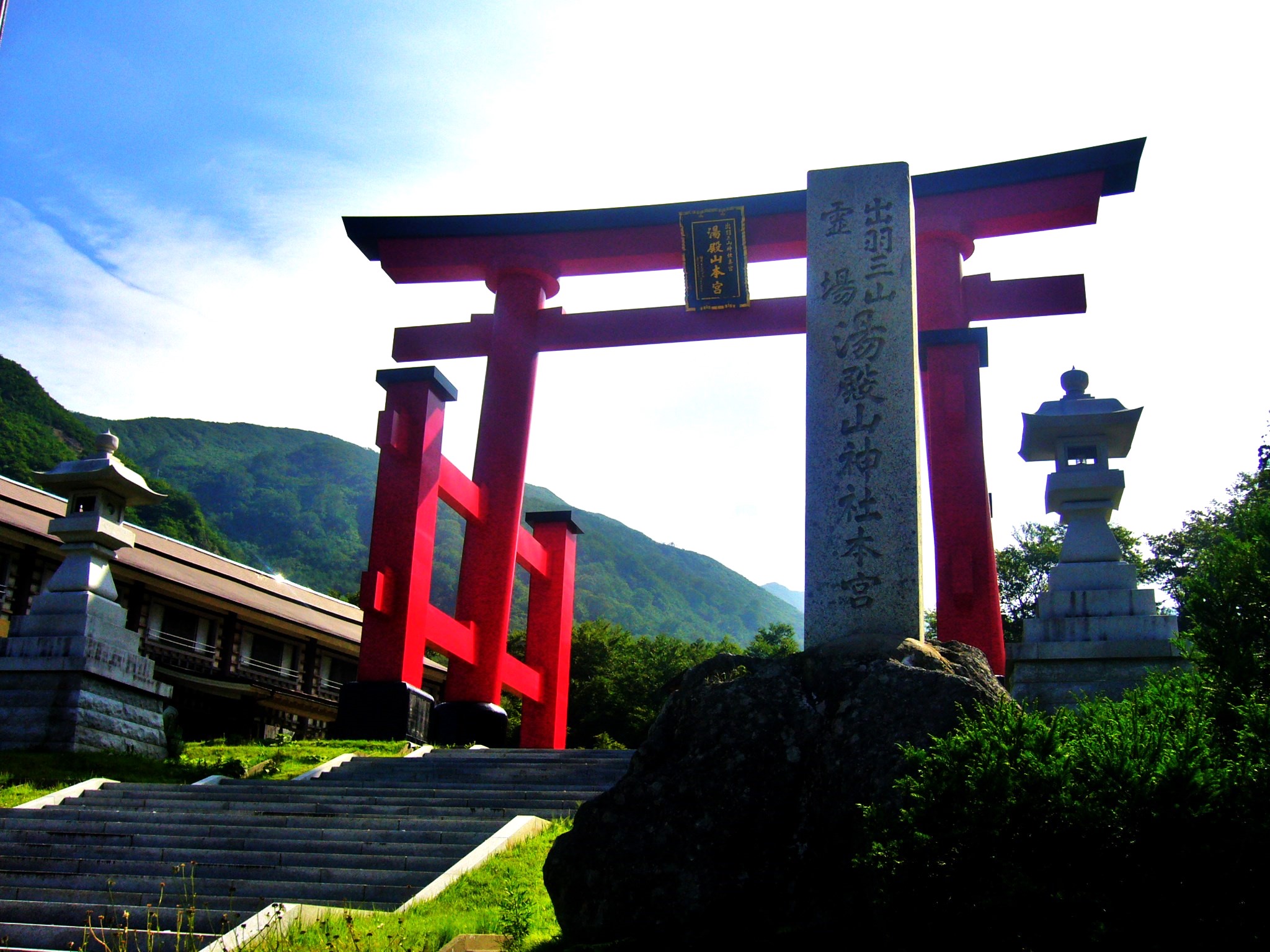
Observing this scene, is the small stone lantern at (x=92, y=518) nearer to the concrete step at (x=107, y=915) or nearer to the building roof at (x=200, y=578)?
the building roof at (x=200, y=578)

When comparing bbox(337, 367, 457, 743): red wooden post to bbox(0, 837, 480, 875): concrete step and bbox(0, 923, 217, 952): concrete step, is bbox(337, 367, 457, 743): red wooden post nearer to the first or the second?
bbox(0, 837, 480, 875): concrete step

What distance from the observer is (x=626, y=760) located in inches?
425

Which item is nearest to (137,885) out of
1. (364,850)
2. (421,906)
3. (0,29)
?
(364,850)

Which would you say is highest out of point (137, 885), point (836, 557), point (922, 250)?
point (922, 250)

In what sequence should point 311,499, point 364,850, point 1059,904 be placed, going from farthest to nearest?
point 311,499
point 364,850
point 1059,904

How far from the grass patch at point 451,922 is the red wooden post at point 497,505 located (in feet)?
27.4

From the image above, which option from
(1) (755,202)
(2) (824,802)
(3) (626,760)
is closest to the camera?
(2) (824,802)

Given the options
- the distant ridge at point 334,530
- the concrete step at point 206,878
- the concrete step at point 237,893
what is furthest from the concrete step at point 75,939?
the distant ridge at point 334,530

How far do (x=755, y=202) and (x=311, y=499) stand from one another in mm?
92118

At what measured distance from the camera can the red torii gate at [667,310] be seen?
1395 cm

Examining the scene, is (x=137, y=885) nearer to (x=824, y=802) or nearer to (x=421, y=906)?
(x=421, y=906)

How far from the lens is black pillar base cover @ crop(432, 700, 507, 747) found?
14648 mm

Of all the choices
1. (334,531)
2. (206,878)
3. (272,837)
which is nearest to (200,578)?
(272,837)

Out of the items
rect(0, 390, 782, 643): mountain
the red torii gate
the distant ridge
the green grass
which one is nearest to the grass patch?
the green grass
